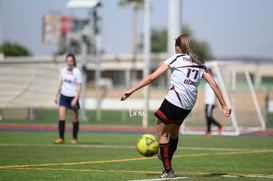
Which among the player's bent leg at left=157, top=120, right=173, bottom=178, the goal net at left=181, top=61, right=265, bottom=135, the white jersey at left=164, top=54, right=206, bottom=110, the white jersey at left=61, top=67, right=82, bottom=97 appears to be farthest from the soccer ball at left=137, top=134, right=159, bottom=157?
the goal net at left=181, top=61, right=265, bottom=135

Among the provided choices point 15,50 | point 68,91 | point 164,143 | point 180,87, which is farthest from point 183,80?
point 15,50

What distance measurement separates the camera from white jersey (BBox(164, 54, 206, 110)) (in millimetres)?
10055

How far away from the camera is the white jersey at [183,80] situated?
10.1 m

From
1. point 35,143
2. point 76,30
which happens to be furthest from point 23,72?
point 35,143

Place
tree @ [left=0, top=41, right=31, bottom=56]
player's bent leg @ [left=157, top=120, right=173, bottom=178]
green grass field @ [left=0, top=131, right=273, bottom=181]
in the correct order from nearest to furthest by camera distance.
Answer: player's bent leg @ [left=157, top=120, right=173, bottom=178], green grass field @ [left=0, top=131, right=273, bottom=181], tree @ [left=0, top=41, right=31, bottom=56]

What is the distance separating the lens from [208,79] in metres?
10.2

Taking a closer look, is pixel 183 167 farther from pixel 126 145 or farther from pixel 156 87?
pixel 156 87

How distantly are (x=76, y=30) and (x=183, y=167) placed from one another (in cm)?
2435

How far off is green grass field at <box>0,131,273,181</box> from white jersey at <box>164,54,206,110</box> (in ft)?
3.72

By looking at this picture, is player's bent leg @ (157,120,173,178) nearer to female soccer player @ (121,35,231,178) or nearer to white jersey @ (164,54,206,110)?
female soccer player @ (121,35,231,178)

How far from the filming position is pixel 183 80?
10.1 metres

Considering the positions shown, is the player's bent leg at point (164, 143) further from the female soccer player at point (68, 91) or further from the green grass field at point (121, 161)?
the female soccer player at point (68, 91)

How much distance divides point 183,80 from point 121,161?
3445mm

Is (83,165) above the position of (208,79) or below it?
below
